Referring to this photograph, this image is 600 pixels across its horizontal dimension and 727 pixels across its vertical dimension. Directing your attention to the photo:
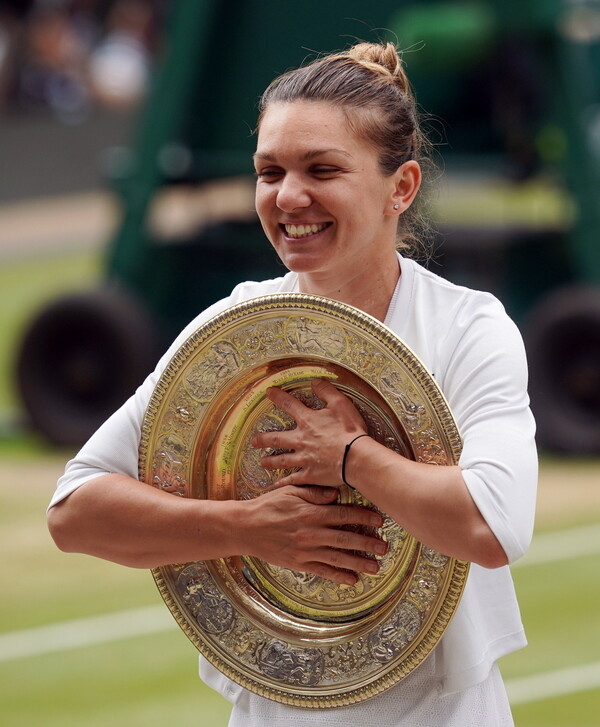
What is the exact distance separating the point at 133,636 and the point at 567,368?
3.92 metres

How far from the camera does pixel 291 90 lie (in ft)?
7.06

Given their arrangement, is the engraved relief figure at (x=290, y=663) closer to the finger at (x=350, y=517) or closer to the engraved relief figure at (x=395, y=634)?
the engraved relief figure at (x=395, y=634)

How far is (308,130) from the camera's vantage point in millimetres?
2107

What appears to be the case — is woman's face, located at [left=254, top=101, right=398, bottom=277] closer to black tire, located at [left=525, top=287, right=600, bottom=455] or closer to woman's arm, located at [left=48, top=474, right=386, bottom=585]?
woman's arm, located at [left=48, top=474, right=386, bottom=585]

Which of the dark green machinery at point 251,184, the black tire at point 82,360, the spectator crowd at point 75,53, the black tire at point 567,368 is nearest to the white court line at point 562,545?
the black tire at point 567,368

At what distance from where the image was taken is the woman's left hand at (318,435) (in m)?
2.07

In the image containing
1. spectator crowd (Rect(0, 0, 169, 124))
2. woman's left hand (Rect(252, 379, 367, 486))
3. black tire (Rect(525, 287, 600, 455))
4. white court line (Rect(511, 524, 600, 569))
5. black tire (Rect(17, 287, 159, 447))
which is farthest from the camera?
spectator crowd (Rect(0, 0, 169, 124))

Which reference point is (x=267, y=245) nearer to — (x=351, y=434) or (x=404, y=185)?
(x=404, y=185)

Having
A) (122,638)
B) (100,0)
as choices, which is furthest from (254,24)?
(100,0)

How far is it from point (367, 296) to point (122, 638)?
4141mm

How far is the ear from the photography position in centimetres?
221

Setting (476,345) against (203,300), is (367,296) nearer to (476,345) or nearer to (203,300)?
(476,345)

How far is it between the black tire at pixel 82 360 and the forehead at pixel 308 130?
24.2 ft

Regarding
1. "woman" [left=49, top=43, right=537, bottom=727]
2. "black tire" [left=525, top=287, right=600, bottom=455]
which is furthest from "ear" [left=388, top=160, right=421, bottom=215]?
"black tire" [left=525, top=287, right=600, bottom=455]
